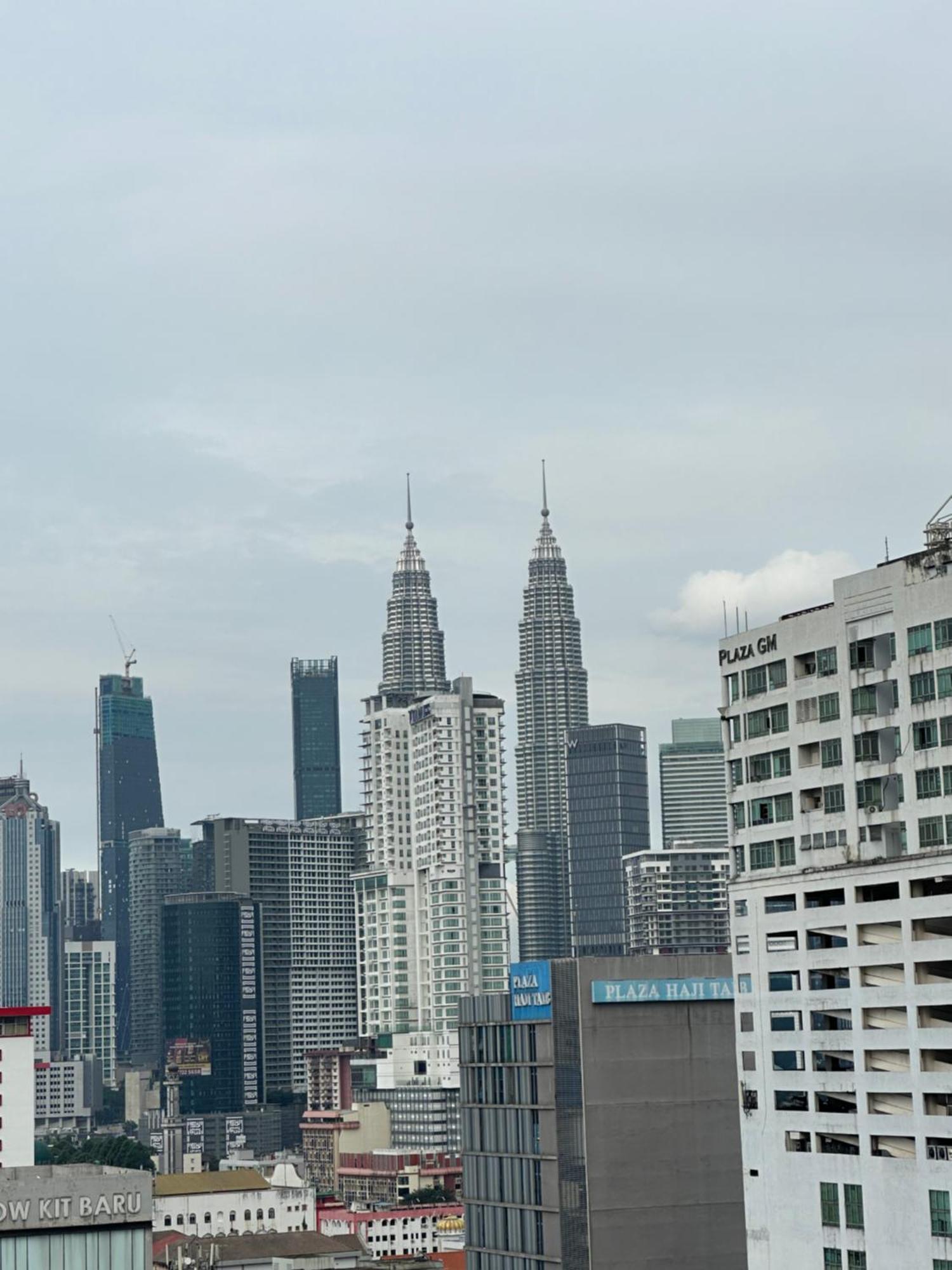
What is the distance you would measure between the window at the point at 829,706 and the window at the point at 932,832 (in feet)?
33.0

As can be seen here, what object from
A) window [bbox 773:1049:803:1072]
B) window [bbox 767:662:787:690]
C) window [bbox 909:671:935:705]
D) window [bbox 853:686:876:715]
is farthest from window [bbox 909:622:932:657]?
window [bbox 773:1049:803:1072]

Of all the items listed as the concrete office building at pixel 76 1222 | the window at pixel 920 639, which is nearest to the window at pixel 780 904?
the window at pixel 920 639

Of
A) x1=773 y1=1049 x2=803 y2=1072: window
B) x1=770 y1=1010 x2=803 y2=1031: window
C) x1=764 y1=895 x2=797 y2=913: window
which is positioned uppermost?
x1=764 y1=895 x2=797 y2=913: window

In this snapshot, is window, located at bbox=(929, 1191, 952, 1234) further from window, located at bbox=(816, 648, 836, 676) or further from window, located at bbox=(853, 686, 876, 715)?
→ window, located at bbox=(816, 648, 836, 676)

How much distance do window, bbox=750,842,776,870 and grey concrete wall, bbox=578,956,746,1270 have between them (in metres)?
32.0

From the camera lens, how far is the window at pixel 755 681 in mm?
137750

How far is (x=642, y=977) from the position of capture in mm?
166625

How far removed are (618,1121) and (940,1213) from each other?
47554mm

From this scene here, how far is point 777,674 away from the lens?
5379 inches

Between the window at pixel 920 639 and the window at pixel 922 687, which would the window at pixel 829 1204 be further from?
the window at pixel 920 639

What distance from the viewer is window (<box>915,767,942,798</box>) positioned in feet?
405

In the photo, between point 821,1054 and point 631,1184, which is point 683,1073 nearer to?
point 631,1184

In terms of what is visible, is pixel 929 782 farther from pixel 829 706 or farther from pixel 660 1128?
pixel 660 1128

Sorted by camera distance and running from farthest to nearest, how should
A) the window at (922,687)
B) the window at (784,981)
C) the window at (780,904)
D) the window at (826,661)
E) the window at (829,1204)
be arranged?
the window at (780,904) → the window at (826,661) → the window at (784,981) → the window at (829,1204) → the window at (922,687)
